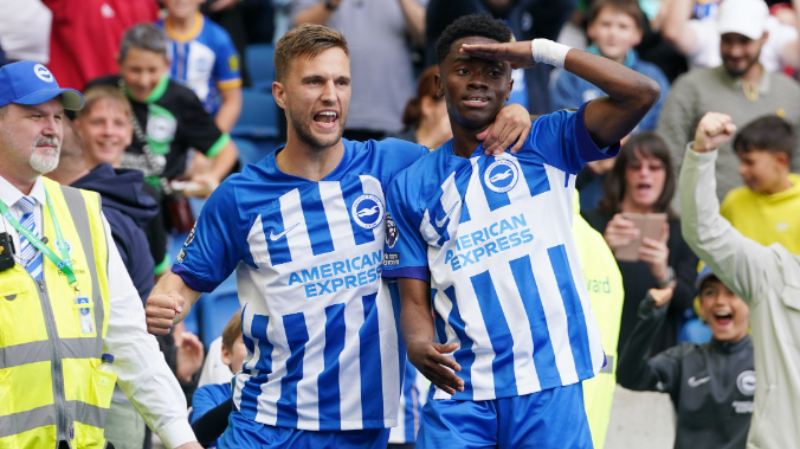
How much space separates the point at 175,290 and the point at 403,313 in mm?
919

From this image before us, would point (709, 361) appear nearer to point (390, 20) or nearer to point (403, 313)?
point (403, 313)

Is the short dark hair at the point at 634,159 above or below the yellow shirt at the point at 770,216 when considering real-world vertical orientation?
above

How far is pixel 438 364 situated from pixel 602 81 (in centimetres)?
114

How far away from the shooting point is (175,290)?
380 cm

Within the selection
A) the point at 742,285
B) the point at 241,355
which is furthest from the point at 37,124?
the point at 742,285

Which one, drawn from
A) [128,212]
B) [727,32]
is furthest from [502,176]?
[727,32]

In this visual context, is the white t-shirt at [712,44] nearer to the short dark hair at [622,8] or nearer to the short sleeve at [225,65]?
the short dark hair at [622,8]

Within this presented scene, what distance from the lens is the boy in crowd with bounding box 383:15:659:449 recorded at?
340 centimetres

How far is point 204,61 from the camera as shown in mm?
8289

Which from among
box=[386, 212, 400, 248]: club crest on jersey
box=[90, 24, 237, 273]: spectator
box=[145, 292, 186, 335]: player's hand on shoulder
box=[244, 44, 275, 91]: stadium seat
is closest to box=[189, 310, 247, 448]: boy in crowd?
box=[145, 292, 186, 335]: player's hand on shoulder

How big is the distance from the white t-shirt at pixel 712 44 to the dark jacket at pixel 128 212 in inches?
226

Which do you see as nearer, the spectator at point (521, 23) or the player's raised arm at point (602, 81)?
the player's raised arm at point (602, 81)

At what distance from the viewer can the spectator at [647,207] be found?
6246 mm

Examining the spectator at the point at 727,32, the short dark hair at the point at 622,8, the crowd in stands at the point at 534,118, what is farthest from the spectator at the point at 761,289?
the short dark hair at the point at 622,8
